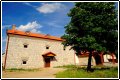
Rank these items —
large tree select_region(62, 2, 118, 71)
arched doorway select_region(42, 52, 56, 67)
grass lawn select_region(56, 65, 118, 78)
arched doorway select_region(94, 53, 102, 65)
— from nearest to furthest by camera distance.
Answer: grass lawn select_region(56, 65, 118, 78) < large tree select_region(62, 2, 118, 71) < arched doorway select_region(42, 52, 56, 67) < arched doorway select_region(94, 53, 102, 65)

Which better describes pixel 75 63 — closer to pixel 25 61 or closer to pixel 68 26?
pixel 25 61

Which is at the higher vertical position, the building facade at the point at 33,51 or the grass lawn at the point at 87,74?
the building facade at the point at 33,51

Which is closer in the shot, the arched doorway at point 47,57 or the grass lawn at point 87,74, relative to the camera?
the grass lawn at point 87,74

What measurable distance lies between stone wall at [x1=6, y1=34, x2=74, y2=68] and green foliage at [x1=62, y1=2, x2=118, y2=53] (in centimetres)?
1085

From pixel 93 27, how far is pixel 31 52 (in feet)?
48.8

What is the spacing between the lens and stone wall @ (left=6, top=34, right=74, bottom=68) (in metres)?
28.1

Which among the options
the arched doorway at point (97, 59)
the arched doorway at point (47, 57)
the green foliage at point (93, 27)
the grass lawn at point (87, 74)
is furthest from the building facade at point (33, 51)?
the grass lawn at point (87, 74)

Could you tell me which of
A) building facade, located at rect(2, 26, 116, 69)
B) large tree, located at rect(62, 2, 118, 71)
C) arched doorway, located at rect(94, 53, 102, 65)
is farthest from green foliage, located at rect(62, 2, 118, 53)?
arched doorway, located at rect(94, 53, 102, 65)

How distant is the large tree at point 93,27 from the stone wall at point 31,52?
10.7 meters

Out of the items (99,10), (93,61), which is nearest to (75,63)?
(93,61)

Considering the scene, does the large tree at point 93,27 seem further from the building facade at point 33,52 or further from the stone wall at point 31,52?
the stone wall at point 31,52

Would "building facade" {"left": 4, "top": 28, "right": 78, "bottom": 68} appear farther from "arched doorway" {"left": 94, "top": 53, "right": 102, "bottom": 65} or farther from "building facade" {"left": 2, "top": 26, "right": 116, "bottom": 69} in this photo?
"arched doorway" {"left": 94, "top": 53, "right": 102, "bottom": 65}

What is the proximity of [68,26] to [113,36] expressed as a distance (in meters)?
5.85

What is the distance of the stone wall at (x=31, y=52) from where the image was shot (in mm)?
28094
